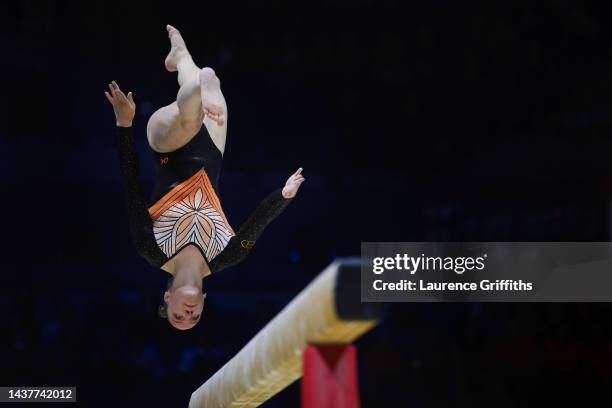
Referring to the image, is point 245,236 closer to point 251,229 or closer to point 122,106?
point 251,229

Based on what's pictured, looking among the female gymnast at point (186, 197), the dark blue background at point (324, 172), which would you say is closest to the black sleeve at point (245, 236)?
the female gymnast at point (186, 197)

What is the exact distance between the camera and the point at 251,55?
834cm

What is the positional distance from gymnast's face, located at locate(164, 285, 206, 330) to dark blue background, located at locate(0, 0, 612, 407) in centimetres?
322

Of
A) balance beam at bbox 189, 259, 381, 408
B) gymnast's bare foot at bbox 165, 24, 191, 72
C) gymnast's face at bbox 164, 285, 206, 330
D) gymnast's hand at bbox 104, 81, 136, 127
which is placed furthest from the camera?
gymnast's bare foot at bbox 165, 24, 191, 72

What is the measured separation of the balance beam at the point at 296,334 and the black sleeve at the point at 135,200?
809mm

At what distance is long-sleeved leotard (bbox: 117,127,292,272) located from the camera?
3721mm

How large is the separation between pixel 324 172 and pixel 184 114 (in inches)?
197

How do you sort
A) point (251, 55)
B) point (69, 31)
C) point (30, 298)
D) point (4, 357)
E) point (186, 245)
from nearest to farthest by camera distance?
1. point (186, 245)
2. point (4, 357)
3. point (30, 298)
4. point (69, 31)
5. point (251, 55)

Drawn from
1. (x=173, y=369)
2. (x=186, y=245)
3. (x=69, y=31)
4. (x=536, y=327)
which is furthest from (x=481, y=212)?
(x=186, y=245)

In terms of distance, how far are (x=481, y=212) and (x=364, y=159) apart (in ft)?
4.83

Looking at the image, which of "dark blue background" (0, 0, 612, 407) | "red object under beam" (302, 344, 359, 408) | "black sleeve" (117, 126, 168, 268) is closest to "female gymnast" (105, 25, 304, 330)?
"black sleeve" (117, 126, 168, 268)

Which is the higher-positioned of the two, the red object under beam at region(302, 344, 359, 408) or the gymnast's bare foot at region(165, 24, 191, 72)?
the gymnast's bare foot at region(165, 24, 191, 72)

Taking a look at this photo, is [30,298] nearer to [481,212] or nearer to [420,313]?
[420,313]

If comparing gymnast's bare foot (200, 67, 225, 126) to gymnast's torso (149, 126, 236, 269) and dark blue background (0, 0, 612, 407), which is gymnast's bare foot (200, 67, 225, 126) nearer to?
gymnast's torso (149, 126, 236, 269)
